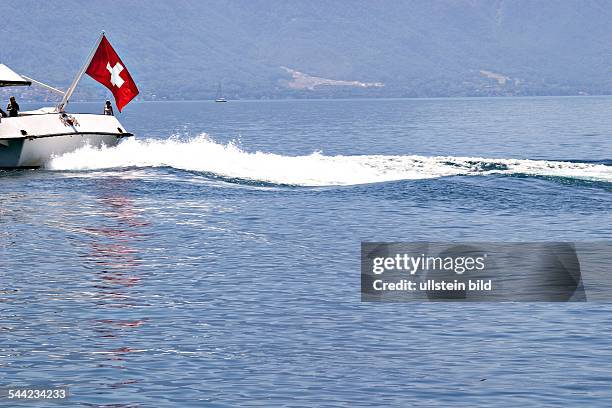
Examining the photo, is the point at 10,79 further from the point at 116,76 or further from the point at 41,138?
the point at 116,76

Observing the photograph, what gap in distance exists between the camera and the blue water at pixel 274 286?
22.2m

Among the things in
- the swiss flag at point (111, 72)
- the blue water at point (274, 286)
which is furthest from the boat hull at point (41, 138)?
the swiss flag at point (111, 72)

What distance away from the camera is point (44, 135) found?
198ft

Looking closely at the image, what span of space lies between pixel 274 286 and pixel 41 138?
106ft

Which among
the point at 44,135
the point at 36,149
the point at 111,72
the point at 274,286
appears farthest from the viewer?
the point at 111,72

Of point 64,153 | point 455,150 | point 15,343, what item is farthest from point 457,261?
point 455,150

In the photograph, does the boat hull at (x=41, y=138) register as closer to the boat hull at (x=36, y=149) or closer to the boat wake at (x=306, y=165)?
the boat hull at (x=36, y=149)

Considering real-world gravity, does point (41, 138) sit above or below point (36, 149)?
above

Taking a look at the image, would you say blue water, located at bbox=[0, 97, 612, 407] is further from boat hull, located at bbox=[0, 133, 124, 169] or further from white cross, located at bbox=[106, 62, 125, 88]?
white cross, located at bbox=[106, 62, 125, 88]

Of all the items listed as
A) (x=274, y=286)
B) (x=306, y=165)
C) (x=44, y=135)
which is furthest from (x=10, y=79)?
(x=274, y=286)

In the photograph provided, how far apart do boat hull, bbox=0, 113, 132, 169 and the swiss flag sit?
2.43 m

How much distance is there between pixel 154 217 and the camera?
4572cm

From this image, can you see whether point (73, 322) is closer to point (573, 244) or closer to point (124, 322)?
point (124, 322)

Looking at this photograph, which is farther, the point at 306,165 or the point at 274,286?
the point at 306,165
